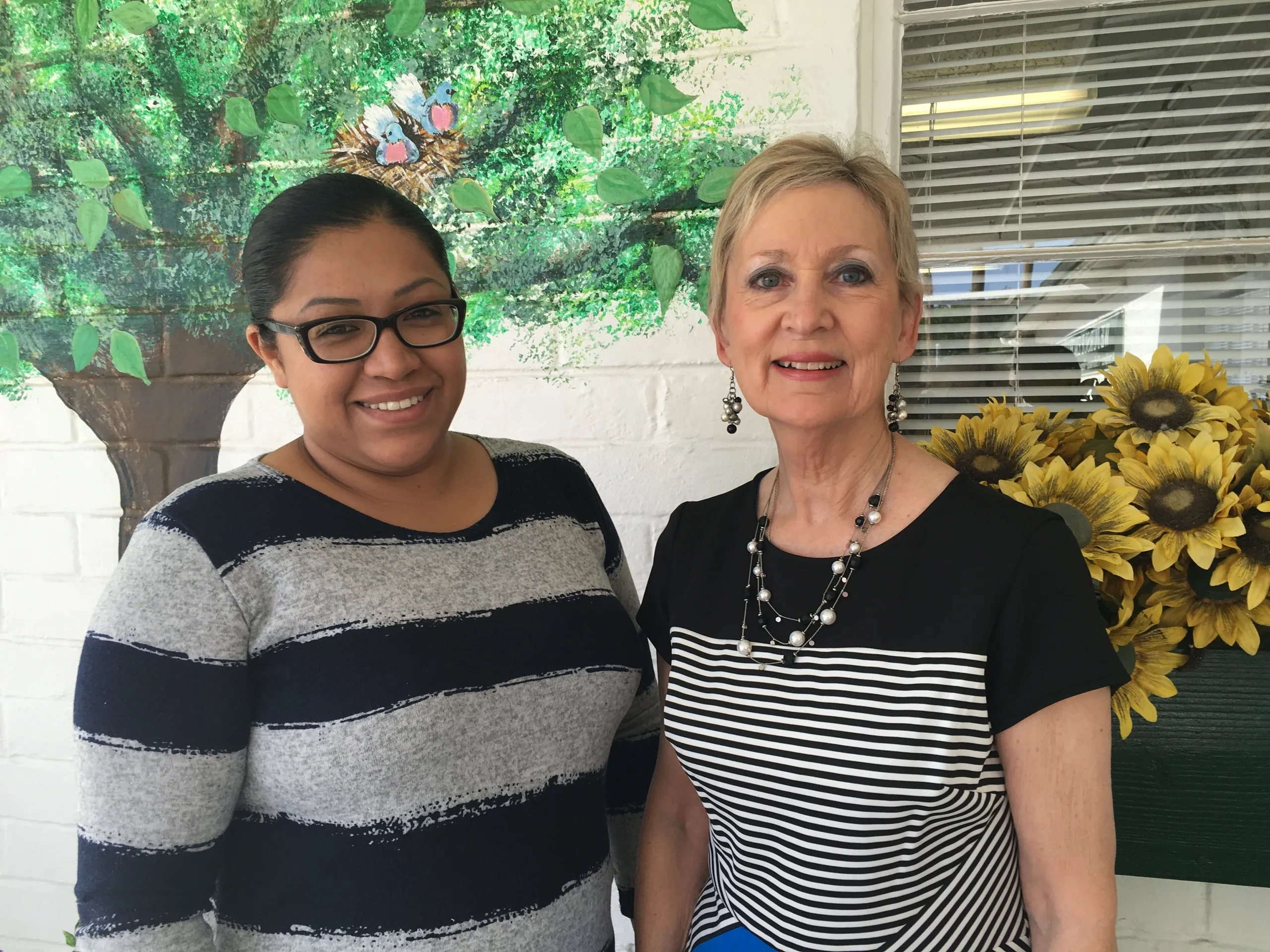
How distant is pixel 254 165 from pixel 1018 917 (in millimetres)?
1654

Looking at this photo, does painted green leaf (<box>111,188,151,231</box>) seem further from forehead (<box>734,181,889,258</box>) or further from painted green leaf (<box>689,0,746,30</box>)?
forehead (<box>734,181,889,258</box>)

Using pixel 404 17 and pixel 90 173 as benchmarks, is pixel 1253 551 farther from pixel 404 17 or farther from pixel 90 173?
pixel 90 173

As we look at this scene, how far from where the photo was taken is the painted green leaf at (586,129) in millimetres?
1391

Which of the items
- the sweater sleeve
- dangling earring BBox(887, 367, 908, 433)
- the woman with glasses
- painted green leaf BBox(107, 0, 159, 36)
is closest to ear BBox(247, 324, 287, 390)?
the woman with glasses

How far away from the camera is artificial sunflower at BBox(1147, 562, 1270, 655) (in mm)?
980

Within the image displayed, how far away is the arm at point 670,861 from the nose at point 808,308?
1.57 ft

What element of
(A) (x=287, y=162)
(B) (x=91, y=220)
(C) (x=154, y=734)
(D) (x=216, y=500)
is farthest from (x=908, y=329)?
(B) (x=91, y=220)

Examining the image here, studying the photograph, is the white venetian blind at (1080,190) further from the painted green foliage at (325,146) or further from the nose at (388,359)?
the nose at (388,359)

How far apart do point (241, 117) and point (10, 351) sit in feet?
2.28

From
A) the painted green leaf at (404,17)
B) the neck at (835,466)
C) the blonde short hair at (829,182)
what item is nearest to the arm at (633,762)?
the neck at (835,466)

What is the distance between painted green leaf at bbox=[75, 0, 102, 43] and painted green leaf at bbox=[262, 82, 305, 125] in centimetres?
38

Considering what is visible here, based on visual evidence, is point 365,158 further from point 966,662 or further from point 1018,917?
point 1018,917

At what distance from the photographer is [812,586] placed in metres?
0.98

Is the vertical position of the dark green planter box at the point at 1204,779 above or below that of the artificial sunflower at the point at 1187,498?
below
